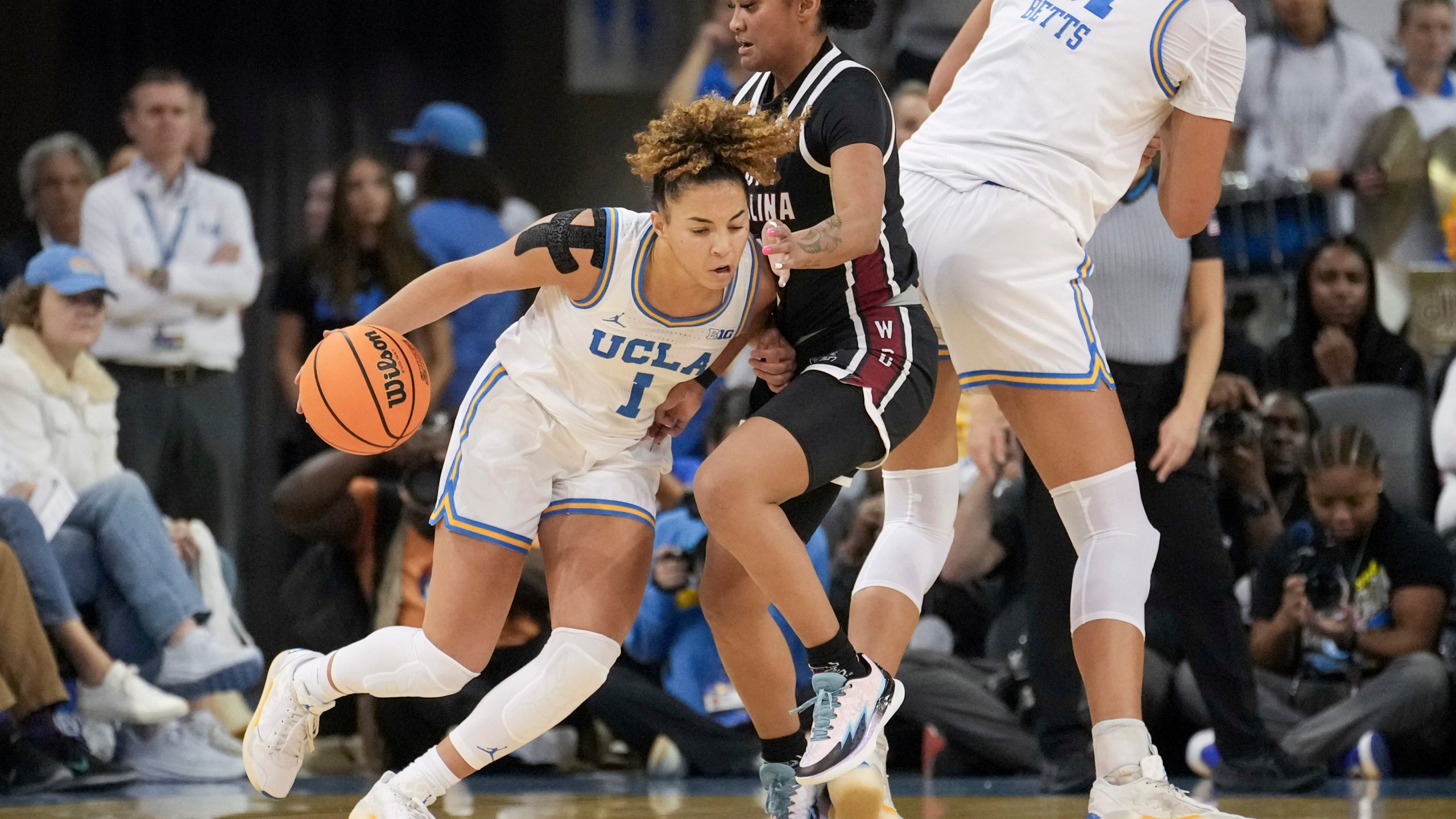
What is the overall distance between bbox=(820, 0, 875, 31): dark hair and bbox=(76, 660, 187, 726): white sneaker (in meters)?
3.14

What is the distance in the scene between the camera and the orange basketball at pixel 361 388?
329 centimetres

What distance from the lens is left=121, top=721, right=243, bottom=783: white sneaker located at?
207 inches

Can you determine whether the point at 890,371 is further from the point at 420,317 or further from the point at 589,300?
the point at 420,317

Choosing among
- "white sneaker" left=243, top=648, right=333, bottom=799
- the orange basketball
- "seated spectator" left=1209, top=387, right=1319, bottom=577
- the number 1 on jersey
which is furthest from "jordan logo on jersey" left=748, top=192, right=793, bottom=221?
"seated spectator" left=1209, top=387, right=1319, bottom=577

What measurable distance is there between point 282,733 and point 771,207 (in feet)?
5.00

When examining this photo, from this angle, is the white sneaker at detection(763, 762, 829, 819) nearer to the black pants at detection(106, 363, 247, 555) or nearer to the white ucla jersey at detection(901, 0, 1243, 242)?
the white ucla jersey at detection(901, 0, 1243, 242)

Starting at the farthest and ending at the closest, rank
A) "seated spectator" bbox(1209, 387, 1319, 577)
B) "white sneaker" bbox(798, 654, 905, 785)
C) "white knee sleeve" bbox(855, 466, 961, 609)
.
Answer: "seated spectator" bbox(1209, 387, 1319, 577), "white knee sleeve" bbox(855, 466, 961, 609), "white sneaker" bbox(798, 654, 905, 785)

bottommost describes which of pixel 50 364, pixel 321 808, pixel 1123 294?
pixel 321 808

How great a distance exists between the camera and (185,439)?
6.36m

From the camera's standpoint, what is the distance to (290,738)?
354cm

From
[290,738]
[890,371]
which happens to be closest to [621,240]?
[890,371]

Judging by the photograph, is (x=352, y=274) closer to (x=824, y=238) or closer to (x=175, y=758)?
(x=175, y=758)

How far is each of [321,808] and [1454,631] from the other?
3504 mm

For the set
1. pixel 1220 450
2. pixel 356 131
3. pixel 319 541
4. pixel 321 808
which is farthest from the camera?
pixel 356 131
